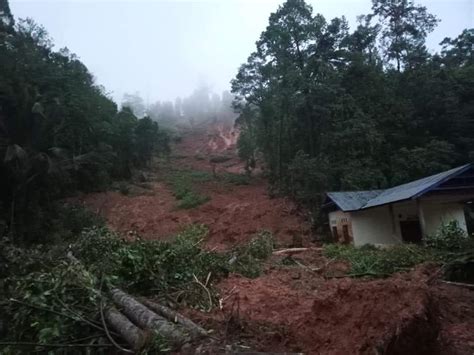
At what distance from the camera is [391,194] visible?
49.5ft

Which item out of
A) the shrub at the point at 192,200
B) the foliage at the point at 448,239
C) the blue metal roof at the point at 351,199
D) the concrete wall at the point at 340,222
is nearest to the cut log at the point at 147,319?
the foliage at the point at 448,239

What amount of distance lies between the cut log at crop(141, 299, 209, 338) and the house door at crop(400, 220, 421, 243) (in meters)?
12.8

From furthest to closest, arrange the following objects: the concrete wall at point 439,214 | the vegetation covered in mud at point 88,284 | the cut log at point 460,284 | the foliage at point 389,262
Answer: the concrete wall at point 439,214 < the foliage at point 389,262 < the cut log at point 460,284 < the vegetation covered in mud at point 88,284

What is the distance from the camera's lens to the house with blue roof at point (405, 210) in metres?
13.5

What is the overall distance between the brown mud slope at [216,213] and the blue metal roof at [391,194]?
2.98 meters

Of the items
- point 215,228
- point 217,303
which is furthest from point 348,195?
point 217,303

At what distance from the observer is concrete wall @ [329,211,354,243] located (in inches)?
639

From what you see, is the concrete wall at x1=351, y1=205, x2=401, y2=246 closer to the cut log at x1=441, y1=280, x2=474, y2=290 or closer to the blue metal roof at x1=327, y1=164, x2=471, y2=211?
the blue metal roof at x1=327, y1=164, x2=471, y2=211

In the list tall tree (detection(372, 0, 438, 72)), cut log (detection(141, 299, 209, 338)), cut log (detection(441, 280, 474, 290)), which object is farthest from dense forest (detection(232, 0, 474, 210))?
cut log (detection(141, 299, 209, 338))

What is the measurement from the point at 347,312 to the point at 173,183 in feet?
97.8

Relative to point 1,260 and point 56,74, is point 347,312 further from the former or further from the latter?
point 56,74

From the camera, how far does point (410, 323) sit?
3082 millimetres

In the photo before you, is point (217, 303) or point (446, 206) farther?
point (446, 206)

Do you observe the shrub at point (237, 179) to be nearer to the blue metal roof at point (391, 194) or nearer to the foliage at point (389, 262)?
the blue metal roof at point (391, 194)
